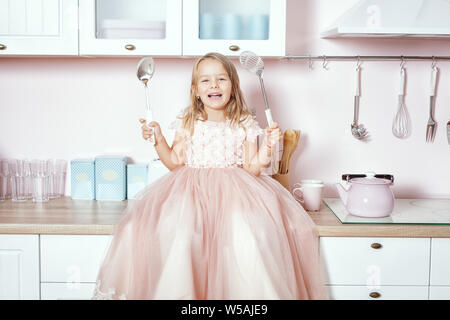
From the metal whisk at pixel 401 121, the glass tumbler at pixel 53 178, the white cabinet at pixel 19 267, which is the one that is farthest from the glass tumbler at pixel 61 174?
the metal whisk at pixel 401 121

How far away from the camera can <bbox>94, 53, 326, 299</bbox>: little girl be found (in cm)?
155

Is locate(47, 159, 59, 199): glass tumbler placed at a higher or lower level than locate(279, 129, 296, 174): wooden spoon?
lower

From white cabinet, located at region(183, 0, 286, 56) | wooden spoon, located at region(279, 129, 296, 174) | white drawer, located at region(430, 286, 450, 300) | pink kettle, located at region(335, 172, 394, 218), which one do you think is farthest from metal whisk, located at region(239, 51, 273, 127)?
white drawer, located at region(430, 286, 450, 300)

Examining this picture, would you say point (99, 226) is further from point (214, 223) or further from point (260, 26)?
point (260, 26)

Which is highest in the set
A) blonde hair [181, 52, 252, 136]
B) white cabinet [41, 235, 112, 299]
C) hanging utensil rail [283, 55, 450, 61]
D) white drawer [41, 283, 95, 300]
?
hanging utensil rail [283, 55, 450, 61]

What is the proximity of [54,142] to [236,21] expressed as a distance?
92cm

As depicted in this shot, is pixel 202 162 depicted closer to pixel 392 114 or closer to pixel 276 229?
pixel 276 229

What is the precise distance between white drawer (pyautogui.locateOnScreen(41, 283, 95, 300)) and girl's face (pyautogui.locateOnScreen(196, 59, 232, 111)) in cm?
73

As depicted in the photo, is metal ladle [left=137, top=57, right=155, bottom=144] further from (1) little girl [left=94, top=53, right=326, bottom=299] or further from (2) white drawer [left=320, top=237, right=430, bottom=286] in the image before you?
(2) white drawer [left=320, top=237, right=430, bottom=286]

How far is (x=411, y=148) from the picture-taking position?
2266 mm

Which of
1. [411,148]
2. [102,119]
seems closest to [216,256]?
[102,119]

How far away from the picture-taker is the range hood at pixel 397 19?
1.82 meters

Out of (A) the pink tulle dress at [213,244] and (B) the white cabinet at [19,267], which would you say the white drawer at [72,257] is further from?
(A) the pink tulle dress at [213,244]

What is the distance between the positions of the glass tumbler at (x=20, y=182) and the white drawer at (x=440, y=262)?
1.52 meters
